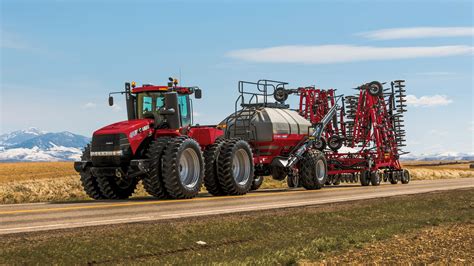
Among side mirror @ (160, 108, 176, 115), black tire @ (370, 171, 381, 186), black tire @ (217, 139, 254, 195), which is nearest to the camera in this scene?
side mirror @ (160, 108, 176, 115)

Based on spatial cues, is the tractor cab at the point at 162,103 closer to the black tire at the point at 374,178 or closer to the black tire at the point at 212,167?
the black tire at the point at 212,167

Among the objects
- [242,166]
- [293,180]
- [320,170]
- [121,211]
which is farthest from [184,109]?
[320,170]

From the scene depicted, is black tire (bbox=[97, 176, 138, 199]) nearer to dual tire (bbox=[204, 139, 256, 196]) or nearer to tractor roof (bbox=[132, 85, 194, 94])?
dual tire (bbox=[204, 139, 256, 196])

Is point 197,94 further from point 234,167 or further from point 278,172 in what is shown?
point 278,172

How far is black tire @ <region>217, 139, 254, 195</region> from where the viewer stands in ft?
64.8

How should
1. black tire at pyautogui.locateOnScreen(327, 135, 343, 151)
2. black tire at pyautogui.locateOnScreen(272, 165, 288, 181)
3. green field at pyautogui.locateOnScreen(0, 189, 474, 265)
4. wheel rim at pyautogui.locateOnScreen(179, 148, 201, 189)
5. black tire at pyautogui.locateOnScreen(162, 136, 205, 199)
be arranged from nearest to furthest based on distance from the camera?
green field at pyautogui.locateOnScreen(0, 189, 474, 265) → black tire at pyautogui.locateOnScreen(162, 136, 205, 199) → wheel rim at pyautogui.locateOnScreen(179, 148, 201, 189) → black tire at pyautogui.locateOnScreen(272, 165, 288, 181) → black tire at pyautogui.locateOnScreen(327, 135, 343, 151)

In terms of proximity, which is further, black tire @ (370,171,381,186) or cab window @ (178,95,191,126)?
black tire @ (370,171,381,186)

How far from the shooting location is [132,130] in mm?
17688

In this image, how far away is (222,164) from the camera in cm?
1978

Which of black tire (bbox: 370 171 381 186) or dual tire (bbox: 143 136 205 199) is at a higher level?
dual tire (bbox: 143 136 205 199)

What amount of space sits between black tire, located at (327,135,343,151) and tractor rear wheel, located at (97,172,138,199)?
586 inches

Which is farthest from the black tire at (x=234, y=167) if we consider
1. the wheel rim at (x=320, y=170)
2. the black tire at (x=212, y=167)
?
the wheel rim at (x=320, y=170)

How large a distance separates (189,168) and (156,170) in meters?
1.51

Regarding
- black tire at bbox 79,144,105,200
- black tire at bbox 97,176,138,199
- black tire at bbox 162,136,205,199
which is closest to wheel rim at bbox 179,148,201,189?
black tire at bbox 162,136,205,199
